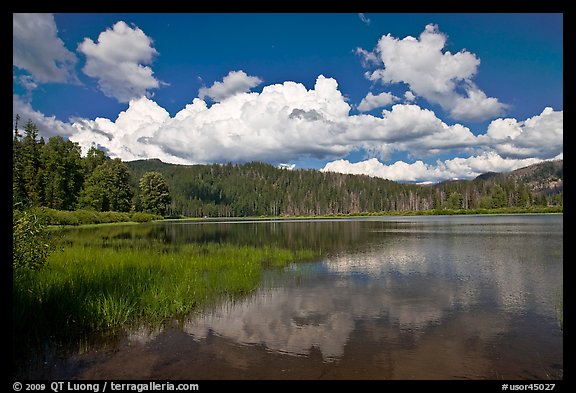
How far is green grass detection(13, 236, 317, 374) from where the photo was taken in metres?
11.6

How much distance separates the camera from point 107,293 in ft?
47.1

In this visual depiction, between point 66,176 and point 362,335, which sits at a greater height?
point 66,176

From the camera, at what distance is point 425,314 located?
14.8 meters

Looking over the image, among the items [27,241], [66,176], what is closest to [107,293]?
[27,241]

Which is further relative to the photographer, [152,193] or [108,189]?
[152,193]

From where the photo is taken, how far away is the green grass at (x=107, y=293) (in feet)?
38.1

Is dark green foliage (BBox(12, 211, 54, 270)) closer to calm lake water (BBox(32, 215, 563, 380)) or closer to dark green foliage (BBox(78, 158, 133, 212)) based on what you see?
calm lake water (BBox(32, 215, 563, 380))

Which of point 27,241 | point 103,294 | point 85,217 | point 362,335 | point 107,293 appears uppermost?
point 27,241

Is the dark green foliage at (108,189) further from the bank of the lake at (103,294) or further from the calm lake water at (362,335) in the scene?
the calm lake water at (362,335)

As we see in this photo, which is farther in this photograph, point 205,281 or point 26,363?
point 205,281

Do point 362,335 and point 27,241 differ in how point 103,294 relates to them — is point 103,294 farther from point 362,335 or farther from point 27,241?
point 362,335

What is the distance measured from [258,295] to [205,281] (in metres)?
3.47
